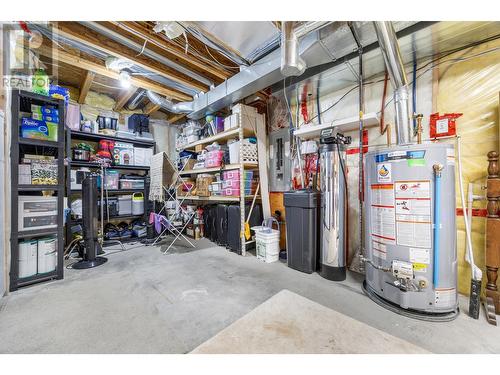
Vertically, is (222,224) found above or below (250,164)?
below

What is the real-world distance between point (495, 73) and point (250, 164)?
2.59 metres

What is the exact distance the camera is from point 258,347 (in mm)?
1110

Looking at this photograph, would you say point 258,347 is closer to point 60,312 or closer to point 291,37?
point 60,312

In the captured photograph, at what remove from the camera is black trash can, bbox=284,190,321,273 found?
2.36m

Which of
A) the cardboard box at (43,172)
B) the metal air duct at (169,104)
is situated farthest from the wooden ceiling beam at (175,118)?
the cardboard box at (43,172)

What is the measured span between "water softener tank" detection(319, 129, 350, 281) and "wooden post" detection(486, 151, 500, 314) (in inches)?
41.3

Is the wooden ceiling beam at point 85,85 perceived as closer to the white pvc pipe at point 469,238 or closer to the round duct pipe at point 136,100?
the round duct pipe at point 136,100

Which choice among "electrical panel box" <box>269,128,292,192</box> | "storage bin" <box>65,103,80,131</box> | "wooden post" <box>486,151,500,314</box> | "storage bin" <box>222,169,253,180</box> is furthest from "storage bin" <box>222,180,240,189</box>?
"storage bin" <box>65,103,80,131</box>

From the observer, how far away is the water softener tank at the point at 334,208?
2.18 m

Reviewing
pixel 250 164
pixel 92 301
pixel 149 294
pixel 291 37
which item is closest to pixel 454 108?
pixel 291 37

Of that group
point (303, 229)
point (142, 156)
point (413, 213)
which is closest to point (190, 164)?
point (142, 156)

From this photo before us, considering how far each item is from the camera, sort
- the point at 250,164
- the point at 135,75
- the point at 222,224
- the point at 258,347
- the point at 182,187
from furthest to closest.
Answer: the point at 182,187 < the point at 222,224 < the point at 250,164 < the point at 135,75 < the point at 258,347

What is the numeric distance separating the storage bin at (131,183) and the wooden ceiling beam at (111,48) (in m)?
2.15

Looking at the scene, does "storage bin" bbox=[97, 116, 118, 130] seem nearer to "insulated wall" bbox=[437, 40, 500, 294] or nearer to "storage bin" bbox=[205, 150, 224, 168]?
"storage bin" bbox=[205, 150, 224, 168]
